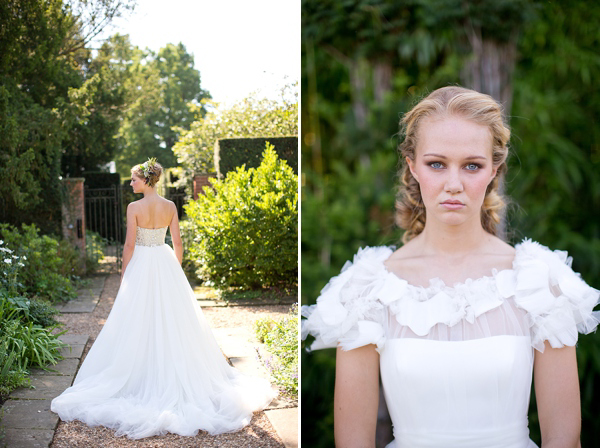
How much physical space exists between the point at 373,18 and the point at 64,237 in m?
4.93

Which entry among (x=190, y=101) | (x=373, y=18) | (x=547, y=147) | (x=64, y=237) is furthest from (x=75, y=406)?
(x=190, y=101)

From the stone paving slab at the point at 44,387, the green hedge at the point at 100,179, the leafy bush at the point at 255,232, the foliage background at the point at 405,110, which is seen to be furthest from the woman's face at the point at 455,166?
the green hedge at the point at 100,179

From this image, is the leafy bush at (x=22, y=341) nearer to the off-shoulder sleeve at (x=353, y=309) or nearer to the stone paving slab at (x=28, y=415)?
the stone paving slab at (x=28, y=415)

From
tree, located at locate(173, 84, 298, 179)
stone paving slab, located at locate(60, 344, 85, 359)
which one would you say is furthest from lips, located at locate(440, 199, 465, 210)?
tree, located at locate(173, 84, 298, 179)

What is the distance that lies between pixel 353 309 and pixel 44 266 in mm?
4287

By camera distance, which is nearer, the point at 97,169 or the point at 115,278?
the point at 115,278

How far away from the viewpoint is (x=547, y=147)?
2629 millimetres

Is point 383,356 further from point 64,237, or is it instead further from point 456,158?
point 64,237

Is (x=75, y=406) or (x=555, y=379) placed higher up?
(x=555, y=379)

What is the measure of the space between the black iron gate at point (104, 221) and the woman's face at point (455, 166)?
4.63 metres

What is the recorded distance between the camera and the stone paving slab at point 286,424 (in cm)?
255

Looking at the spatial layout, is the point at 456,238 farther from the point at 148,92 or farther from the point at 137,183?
the point at 148,92

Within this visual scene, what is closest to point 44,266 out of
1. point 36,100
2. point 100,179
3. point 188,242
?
point 188,242

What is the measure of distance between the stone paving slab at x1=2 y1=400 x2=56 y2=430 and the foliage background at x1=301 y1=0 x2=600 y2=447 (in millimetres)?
1242
